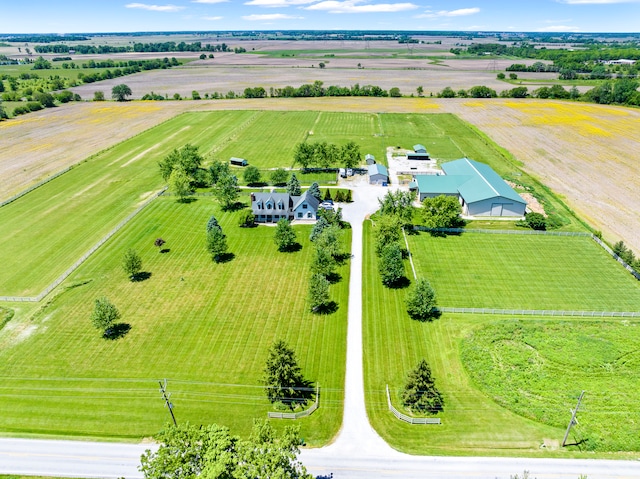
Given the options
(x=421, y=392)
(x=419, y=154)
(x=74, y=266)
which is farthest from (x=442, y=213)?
(x=74, y=266)

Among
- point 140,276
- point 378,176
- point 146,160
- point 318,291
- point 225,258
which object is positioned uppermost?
point 146,160

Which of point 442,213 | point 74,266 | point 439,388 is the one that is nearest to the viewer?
point 439,388

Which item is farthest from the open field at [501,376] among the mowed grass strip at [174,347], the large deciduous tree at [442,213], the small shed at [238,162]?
the small shed at [238,162]

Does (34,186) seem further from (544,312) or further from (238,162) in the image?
(544,312)

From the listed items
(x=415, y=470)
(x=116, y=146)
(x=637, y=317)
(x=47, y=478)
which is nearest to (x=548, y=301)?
(x=637, y=317)

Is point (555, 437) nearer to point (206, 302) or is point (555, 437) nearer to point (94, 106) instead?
point (206, 302)

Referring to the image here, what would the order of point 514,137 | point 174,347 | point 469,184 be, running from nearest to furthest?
point 174,347 → point 469,184 → point 514,137
